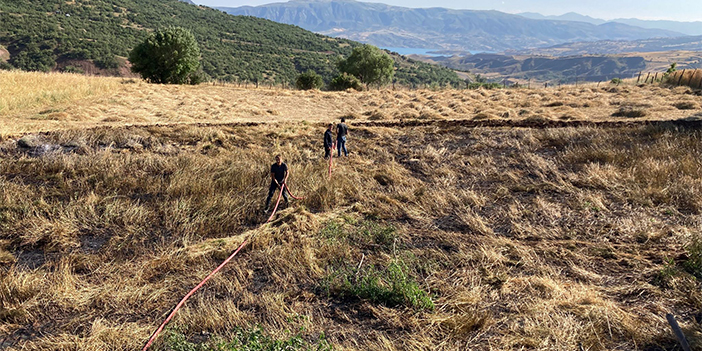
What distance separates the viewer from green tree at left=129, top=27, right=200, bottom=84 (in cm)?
3853

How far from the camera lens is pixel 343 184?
1019 centimetres

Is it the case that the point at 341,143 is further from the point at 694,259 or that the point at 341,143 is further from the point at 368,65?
the point at 368,65

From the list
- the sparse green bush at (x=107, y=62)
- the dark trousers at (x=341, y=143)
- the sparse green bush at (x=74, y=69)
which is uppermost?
the dark trousers at (x=341, y=143)

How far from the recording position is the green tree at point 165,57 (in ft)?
126

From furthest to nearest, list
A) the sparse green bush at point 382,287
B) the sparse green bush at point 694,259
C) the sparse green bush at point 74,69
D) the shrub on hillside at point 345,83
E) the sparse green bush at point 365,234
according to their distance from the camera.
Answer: the sparse green bush at point 74,69 → the shrub on hillside at point 345,83 → the sparse green bush at point 365,234 → the sparse green bush at point 694,259 → the sparse green bush at point 382,287

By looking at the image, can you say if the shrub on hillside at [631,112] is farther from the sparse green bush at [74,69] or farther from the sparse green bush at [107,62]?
the sparse green bush at [107,62]

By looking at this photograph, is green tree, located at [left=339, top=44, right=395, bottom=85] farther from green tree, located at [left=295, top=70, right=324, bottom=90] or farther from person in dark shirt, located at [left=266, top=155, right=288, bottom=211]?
person in dark shirt, located at [left=266, top=155, right=288, bottom=211]

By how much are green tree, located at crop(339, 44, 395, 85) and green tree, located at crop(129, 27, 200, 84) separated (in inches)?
844

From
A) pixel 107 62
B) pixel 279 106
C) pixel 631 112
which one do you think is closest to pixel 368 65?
pixel 279 106

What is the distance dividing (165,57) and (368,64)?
25.6 m

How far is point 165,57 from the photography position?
1518 inches

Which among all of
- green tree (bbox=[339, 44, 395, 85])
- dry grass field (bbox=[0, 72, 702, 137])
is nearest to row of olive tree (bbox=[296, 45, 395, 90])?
green tree (bbox=[339, 44, 395, 85])

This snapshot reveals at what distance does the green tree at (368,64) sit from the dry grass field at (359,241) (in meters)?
40.4

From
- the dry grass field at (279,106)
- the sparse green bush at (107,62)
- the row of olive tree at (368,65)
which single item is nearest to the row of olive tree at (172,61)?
the dry grass field at (279,106)
